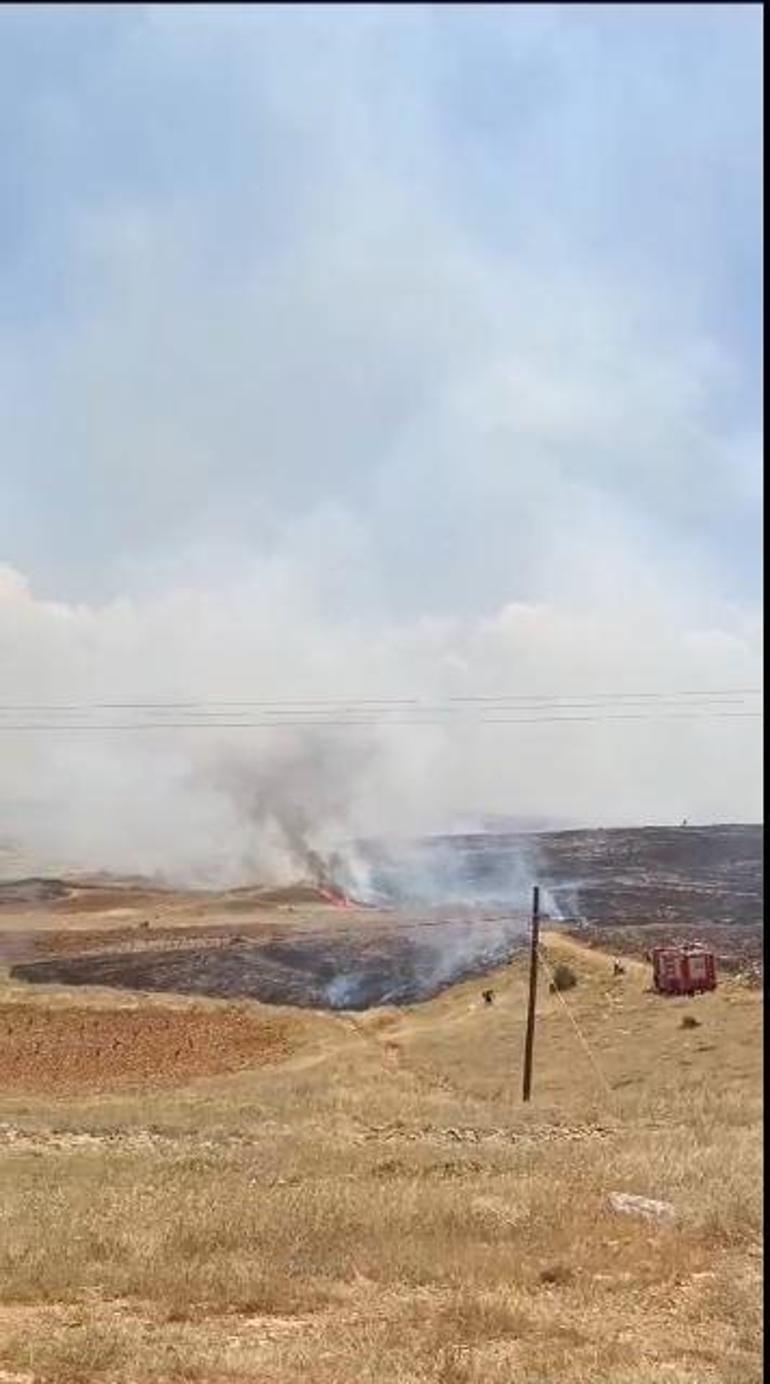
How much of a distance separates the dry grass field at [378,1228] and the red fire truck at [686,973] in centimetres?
893

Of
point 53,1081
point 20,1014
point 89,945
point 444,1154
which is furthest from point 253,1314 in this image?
point 89,945

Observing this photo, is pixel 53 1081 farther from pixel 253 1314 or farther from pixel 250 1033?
pixel 253 1314

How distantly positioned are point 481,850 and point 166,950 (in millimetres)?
75451

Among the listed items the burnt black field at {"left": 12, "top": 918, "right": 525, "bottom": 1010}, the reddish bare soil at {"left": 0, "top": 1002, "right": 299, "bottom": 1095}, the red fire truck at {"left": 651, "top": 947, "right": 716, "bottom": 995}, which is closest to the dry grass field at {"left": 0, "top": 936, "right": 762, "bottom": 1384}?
the reddish bare soil at {"left": 0, "top": 1002, "right": 299, "bottom": 1095}

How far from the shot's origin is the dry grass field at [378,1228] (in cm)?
1027

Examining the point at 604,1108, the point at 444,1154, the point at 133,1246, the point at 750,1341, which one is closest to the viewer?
the point at 750,1341

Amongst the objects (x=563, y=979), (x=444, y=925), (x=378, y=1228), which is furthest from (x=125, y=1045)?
(x=444, y=925)

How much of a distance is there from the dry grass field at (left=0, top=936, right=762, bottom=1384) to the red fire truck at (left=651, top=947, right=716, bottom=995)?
8931 millimetres

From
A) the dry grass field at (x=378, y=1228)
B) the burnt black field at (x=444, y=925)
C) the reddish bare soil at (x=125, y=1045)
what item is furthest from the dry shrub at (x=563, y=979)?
the dry grass field at (x=378, y=1228)

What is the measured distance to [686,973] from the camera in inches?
1762

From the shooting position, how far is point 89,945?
7125 cm

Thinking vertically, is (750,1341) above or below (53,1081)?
above

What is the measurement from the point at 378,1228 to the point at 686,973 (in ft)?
107

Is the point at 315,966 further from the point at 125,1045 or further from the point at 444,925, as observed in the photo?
the point at 125,1045
